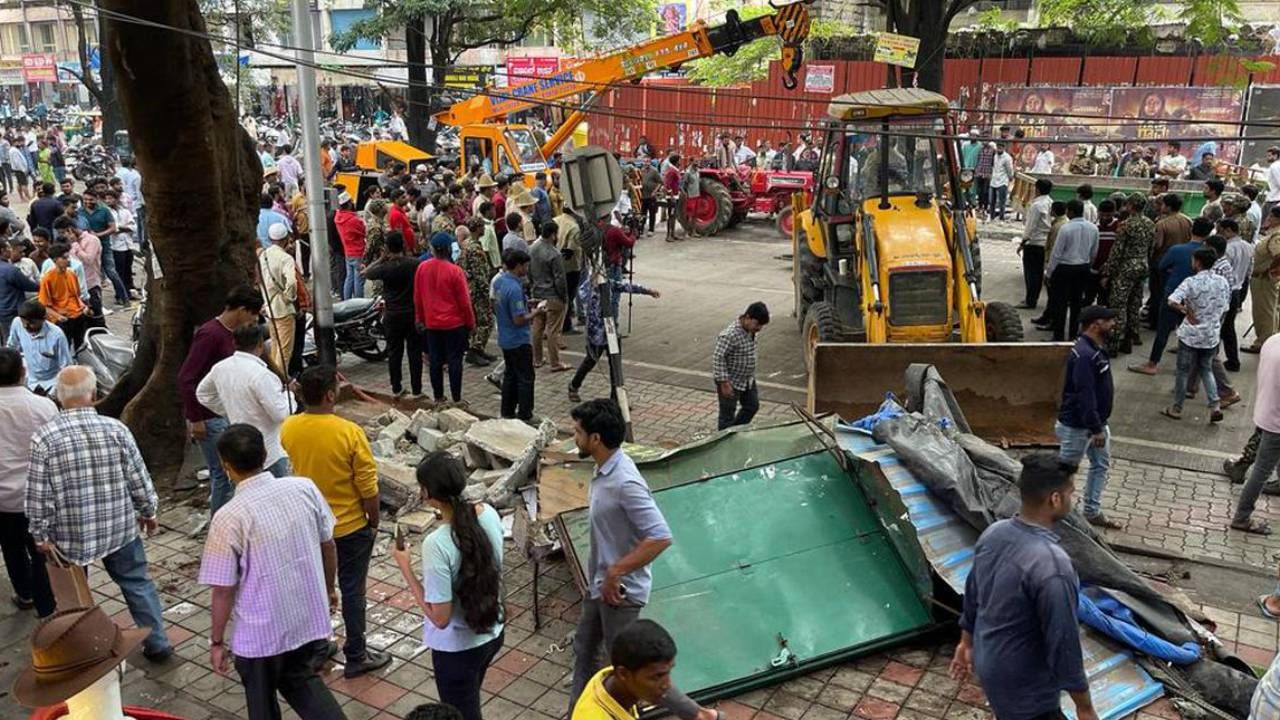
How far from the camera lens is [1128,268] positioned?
11234 millimetres

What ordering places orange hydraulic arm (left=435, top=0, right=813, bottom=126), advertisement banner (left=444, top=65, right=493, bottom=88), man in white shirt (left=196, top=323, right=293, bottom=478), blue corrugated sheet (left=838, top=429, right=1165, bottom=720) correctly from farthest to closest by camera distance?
orange hydraulic arm (left=435, top=0, right=813, bottom=126), advertisement banner (left=444, top=65, right=493, bottom=88), man in white shirt (left=196, top=323, right=293, bottom=478), blue corrugated sheet (left=838, top=429, right=1165, bottom=720)

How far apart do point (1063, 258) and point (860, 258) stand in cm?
330

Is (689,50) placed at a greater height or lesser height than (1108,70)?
lesser

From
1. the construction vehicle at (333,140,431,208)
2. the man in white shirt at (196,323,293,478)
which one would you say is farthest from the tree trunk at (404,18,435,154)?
the man in white shirt at (196,323,293,478)

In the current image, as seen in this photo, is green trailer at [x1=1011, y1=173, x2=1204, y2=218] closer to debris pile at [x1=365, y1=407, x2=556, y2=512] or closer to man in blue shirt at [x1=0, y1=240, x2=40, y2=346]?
debris pile at [x1=365, y1=407, x2=556, y2=512]

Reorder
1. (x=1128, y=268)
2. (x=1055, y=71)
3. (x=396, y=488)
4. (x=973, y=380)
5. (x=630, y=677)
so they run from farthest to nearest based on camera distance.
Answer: (x=1055, y=71) → (x=1128, y=268) → (x=973, y=380) → (x=396, y=488) → (x=630, y=677)

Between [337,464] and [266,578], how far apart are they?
95 cm

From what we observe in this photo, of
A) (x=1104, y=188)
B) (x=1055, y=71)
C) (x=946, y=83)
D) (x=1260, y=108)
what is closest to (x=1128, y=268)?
(x=1104, y=188)

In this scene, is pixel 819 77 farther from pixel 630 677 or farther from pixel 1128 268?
pixel 630 677

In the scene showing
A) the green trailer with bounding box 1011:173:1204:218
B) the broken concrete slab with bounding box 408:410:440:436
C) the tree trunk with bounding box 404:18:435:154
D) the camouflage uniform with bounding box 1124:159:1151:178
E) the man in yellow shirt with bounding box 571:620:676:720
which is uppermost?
the tree trunk with bounding box 404:18:435:154

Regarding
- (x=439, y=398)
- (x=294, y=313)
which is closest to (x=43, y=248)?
→ (x=294, y=313)

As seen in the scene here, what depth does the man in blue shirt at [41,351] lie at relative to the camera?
328 inches

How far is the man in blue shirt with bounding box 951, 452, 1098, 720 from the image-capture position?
359cm

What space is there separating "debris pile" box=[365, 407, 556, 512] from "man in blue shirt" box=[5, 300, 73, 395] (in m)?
2.71
